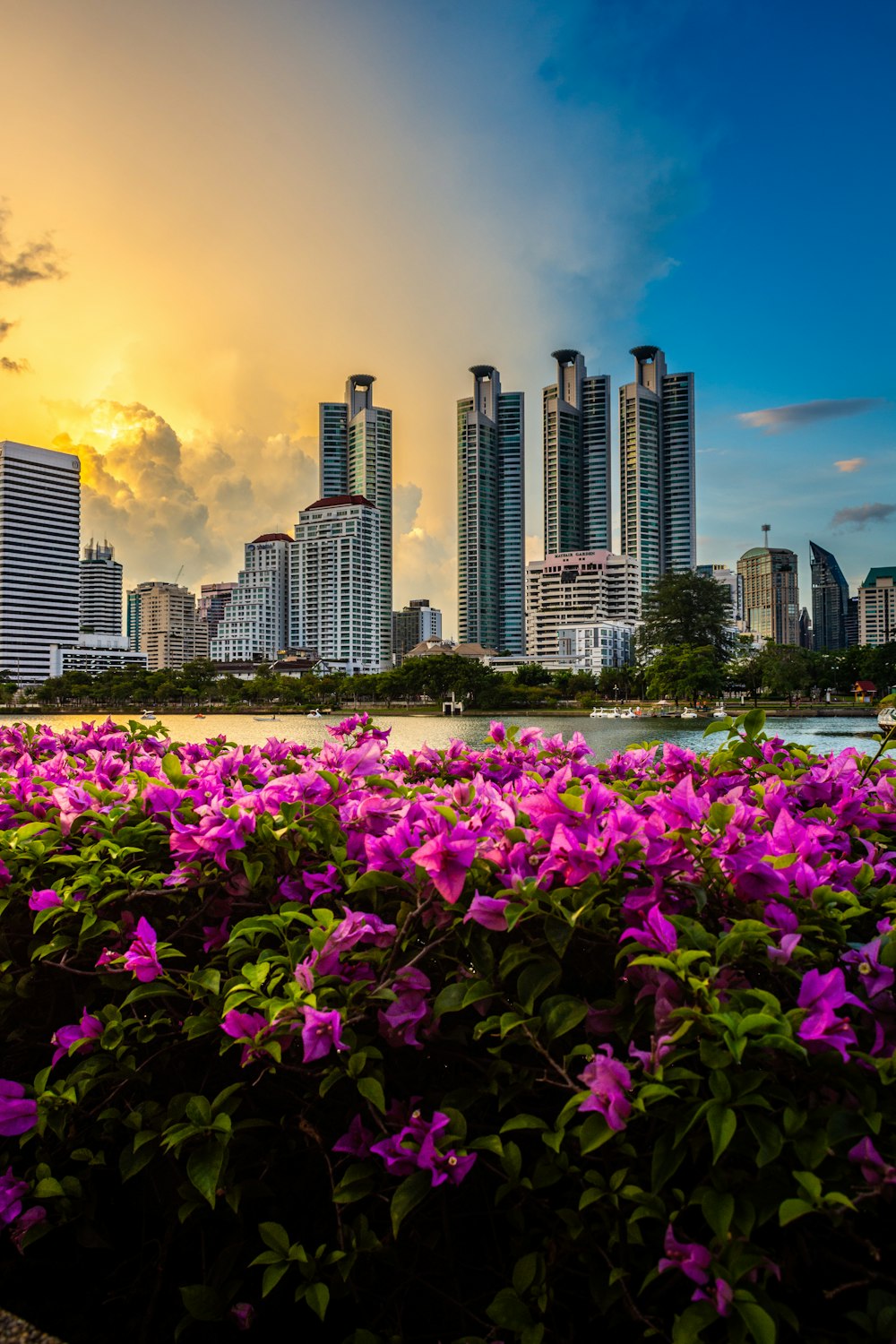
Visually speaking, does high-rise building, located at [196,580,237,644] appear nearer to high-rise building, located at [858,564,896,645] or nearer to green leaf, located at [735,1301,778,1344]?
high-rise building, located at [858,564,896,645]

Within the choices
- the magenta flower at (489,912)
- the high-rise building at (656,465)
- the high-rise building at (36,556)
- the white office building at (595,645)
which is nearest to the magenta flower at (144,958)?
the magenta flower at (489,912)

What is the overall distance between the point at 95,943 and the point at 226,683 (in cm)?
7704

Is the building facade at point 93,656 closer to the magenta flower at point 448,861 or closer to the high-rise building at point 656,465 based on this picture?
the high-rise building at point 656,465

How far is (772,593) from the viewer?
536 ft

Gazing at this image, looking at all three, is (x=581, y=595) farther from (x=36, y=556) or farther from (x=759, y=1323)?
(x=759, y=1323)

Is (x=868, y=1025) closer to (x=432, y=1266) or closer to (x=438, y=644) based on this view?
(x=432, y=1266)

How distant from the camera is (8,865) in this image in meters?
1.58

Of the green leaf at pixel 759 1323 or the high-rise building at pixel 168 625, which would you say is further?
the high-rise building at pixel 168 625

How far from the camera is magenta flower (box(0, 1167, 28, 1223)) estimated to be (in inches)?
52.4

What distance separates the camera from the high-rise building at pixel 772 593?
524 ft

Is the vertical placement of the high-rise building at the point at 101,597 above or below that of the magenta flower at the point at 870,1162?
above

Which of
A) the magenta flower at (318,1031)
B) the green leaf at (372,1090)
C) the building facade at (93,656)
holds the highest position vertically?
the building facade at (93,656)

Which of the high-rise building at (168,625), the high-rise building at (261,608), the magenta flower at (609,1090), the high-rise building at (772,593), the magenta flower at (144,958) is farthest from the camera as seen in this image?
the high-rise building at (772,593)

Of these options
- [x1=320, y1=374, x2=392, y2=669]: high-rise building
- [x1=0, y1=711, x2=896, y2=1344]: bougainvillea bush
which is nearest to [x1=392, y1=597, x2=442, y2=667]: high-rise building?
[x1=320, y1=374, x2=392, y2=669]: high-rise building
